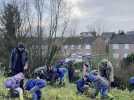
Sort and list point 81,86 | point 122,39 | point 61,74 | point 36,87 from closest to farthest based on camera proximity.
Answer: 1. point 36,87
2. point 81,86
3. point 61,74
4. point 122,39

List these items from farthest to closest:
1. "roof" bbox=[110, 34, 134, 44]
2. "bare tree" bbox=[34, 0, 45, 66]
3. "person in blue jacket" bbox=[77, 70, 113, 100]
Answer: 1. "roof" bbox=[110, 34, 134, 44]
2. "bare tree" bbox=[34, 0, 45, 66]
3. "person in blue jacket" bbox=[77, 70, 113, 100]

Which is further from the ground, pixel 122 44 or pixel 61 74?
pixel 61 74

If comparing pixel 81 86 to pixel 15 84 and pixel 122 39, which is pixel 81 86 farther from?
pixel 122 39

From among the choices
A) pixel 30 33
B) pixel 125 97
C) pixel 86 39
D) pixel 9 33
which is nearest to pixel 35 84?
pixel 125 97

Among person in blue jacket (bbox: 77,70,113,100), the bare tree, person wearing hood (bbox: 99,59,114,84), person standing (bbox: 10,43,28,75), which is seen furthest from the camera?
the bare tree

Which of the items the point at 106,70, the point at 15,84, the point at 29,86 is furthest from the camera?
the point at 106,70

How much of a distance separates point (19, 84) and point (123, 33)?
9751cm

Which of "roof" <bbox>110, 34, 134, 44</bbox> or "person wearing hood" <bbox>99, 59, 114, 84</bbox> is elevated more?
"person wearing hood" <bbox>99, 59, 114, 84</bbox>

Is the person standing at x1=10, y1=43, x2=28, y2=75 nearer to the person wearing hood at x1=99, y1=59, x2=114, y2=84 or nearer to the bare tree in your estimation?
the person wearing hood at x1=99, y1=59, x2=114, y2=84

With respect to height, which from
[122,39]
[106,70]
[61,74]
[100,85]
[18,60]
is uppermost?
[18,60]

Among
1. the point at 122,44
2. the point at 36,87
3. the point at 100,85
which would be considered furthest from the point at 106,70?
the point at 122,44

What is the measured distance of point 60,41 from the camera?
1287 inches

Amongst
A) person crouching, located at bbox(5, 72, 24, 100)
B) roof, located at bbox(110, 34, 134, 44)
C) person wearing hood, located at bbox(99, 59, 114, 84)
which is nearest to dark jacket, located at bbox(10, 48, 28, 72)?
person crouching, located at bbox(5, 72, 24, 100)

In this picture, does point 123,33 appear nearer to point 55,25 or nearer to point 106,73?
point 55,25
